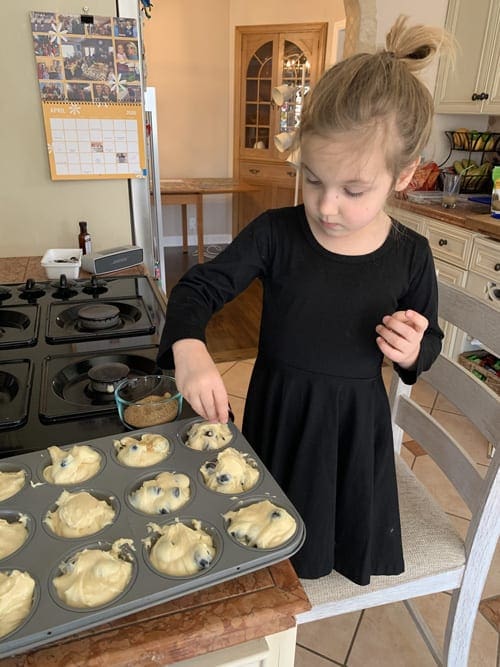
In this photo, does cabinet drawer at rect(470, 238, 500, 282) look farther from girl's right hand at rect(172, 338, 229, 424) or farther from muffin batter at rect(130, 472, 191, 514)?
muffin batter at rect(130, 472, 191, 514)

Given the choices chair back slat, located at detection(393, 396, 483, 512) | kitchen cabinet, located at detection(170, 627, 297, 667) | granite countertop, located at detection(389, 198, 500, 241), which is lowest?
chair back slat, located at detection(393, 396, 483, 512)

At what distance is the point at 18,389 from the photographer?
0.87 metres

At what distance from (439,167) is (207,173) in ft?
10.3

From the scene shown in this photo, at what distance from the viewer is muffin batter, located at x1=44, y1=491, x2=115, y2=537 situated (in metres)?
0.55

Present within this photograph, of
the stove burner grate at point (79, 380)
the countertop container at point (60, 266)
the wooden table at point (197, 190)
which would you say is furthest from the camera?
the wooden table at point (197, 190)

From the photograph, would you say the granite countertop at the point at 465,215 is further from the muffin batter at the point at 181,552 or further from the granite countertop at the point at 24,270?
the muffin batter at the point at 181,552

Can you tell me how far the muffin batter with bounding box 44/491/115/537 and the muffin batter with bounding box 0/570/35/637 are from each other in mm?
67

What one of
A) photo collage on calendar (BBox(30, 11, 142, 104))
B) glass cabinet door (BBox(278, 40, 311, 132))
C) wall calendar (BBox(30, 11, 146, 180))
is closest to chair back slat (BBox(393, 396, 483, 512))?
wall calendar (BBox(30, 11, 146, 180))

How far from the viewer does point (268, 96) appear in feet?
16.6

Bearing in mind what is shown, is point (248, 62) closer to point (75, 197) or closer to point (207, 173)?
point (207, 173)

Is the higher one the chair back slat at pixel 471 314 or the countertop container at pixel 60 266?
the chair back slat at pixel 471 314

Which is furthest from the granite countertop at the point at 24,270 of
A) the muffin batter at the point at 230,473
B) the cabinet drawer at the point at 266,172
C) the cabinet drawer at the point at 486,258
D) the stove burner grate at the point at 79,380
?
the cabinet drawer at the point at 266,172

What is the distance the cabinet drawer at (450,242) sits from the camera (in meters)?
2.36

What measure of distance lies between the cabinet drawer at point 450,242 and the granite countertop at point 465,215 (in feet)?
0.11
